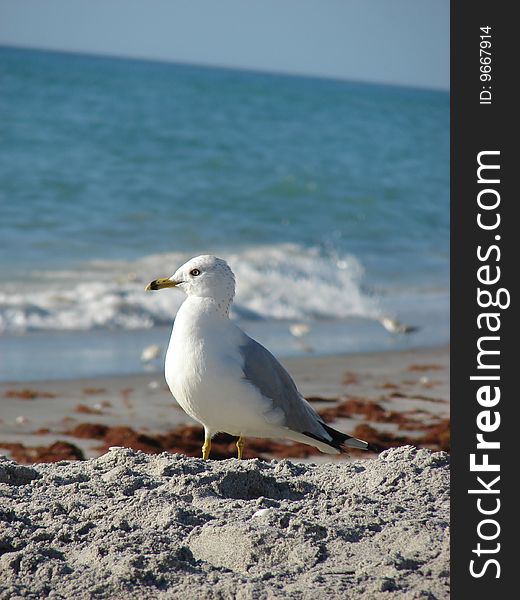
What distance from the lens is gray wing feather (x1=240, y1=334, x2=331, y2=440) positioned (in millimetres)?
4266

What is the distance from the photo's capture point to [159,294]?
408 inches

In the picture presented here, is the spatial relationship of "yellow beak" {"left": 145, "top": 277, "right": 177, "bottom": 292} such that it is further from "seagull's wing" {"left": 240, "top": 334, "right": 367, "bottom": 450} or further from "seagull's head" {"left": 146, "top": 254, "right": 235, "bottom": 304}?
"seagull's wing" {"left": 240, "top": 334, "right": 367, "bottom": 450}

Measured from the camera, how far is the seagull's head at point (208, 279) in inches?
173

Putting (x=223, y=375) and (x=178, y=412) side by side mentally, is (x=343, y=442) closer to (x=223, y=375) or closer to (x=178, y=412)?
(x=223, y=375)

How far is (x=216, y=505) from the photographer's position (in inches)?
137

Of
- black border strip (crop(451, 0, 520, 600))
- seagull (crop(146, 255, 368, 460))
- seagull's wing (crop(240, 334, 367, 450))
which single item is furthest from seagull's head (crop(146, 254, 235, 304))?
black border strip (crop(451, 0, 520, 600))

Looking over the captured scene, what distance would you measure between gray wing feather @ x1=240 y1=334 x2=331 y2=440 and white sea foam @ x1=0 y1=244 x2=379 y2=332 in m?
5.39

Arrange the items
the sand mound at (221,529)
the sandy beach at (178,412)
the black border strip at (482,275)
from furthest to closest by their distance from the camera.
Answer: the sandy beach at (178,412)
the sand mound at (221,529)
the black border strip at (482,275)

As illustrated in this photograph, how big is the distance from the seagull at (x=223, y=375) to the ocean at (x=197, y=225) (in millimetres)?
3642

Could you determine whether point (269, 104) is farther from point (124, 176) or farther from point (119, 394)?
point (119, 394)

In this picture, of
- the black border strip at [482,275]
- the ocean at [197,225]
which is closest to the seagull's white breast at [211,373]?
the black border strip at [482,275]

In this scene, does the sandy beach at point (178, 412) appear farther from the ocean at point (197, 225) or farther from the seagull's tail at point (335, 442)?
the seagull's tail at point (335, 442)

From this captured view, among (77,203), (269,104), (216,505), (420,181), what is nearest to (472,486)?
(216,505)

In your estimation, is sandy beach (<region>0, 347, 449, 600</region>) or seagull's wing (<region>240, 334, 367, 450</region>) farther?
seagull's wing (<region>240, 334, 367, 450</region>)
